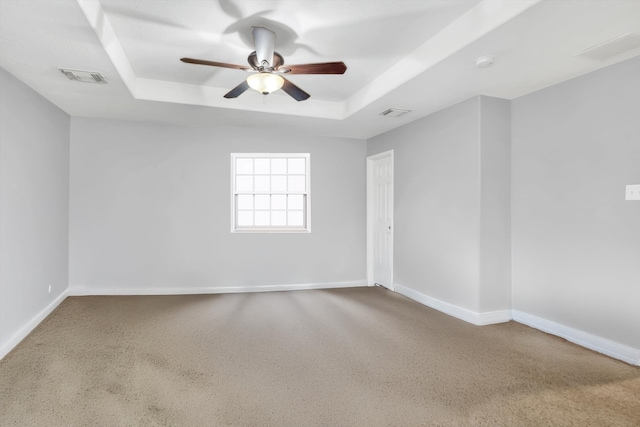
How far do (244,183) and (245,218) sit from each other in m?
0.54

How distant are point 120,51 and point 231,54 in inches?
37.3

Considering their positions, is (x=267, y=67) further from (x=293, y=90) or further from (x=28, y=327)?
(x=28, y=327)

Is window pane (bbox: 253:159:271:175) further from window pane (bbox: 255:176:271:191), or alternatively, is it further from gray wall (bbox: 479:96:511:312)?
gray wall (bbox: 479:96:511:312)

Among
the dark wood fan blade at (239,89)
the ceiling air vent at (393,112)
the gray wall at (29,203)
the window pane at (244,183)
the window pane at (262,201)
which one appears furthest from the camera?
the window pane at (262,201)

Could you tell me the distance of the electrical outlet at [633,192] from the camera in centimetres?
241

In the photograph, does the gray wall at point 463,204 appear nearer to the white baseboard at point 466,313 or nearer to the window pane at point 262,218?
the white baseboard at point 466,313

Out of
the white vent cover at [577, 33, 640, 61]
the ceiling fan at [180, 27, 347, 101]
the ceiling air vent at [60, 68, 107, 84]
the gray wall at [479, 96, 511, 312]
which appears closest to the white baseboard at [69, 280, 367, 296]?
the gray wall at [479, 96, 511, 312]

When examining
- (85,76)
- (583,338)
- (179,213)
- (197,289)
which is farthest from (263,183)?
(583,338)

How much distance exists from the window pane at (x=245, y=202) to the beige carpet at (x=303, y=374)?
1.77m

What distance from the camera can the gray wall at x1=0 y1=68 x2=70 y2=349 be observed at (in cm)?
269

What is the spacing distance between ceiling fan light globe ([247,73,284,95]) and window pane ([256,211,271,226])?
102 inches

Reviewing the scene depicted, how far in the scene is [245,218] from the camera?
480 centimetres

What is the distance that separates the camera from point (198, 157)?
14.6ft

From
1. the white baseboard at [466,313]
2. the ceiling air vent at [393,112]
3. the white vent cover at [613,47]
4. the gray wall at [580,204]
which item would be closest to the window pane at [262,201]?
the ceiling air vent at [393,112]
